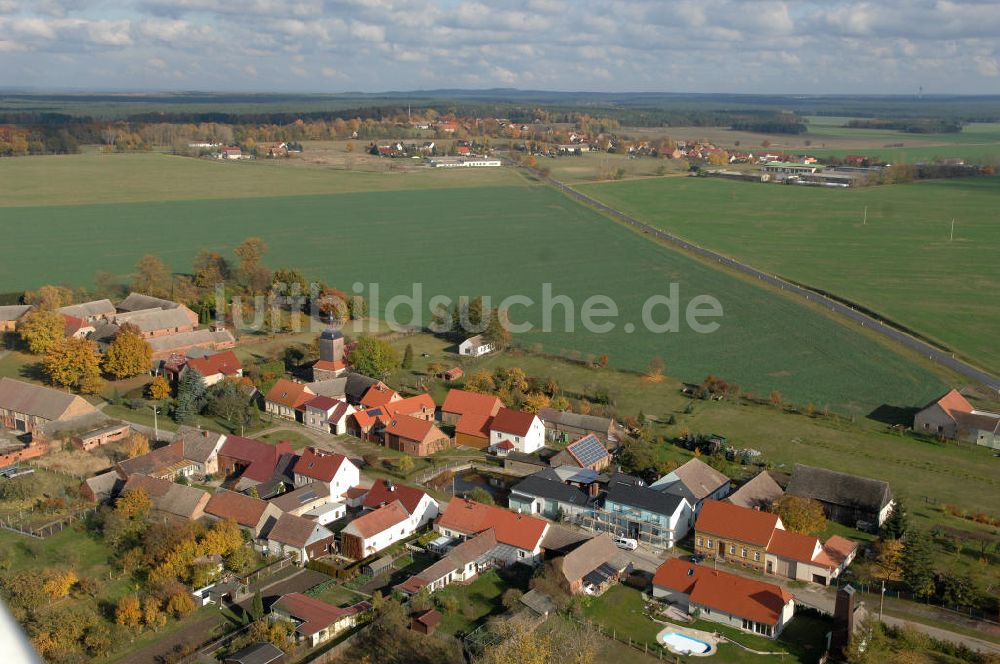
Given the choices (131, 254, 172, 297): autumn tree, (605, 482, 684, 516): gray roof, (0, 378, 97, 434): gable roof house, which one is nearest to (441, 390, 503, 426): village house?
(605, 482, 684, 516): gray roof

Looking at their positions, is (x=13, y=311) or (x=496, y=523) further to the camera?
(x=13, y=311)

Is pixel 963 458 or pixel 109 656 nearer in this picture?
pixel 109 656

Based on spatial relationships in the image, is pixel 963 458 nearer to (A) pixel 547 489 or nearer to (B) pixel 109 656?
(A) pixel 547 489

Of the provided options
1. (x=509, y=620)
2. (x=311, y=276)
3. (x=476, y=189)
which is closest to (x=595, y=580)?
(x=509, y=620)

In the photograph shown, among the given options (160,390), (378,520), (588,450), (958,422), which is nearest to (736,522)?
(588,450)

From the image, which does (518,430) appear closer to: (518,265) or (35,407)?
(35,407)

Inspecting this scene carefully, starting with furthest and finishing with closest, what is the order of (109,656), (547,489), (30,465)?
1. (30,465)
2. (547,489)
3. (109,656)

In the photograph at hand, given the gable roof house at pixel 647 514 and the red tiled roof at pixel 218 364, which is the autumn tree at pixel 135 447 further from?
the gable roof house at pixel 647 514
